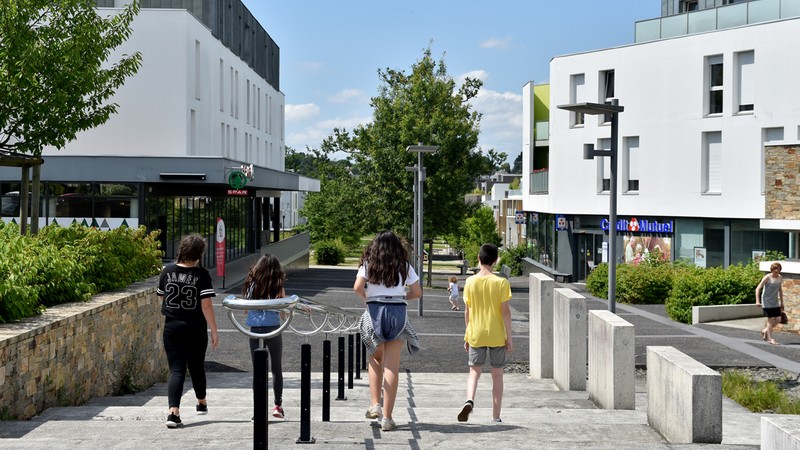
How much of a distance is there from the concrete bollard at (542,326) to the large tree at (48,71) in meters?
8.03

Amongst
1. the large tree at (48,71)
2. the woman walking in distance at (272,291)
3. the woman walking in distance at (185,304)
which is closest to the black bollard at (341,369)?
the woman walking in distance at (272,291)

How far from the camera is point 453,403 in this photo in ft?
37.3

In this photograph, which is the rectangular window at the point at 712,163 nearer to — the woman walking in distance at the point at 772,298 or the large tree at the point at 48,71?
the woman walking in distance at the point at 772,298

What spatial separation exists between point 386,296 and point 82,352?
3.98m

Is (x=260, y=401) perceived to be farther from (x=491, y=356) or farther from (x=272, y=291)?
(x=491, y=356)

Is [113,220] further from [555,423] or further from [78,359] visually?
[555,423]

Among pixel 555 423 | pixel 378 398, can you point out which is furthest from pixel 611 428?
pixel 378 398

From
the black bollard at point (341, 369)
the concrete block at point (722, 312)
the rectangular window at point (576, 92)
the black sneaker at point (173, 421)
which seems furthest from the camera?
the rectangular window at point (576, 92)

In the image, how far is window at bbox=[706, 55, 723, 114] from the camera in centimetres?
3669

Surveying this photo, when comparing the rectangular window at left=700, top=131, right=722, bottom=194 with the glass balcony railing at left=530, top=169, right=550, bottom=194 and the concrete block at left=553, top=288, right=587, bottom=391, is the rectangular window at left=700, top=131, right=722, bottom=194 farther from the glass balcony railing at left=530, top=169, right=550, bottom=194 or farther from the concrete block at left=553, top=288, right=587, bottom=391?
the concrete block at left=553, top=288, right=587, bottom=391

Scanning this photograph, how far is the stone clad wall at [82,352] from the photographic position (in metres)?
8.24

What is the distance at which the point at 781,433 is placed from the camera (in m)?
4.83

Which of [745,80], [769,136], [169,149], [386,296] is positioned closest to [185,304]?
[386,296]

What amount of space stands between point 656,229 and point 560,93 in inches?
342
